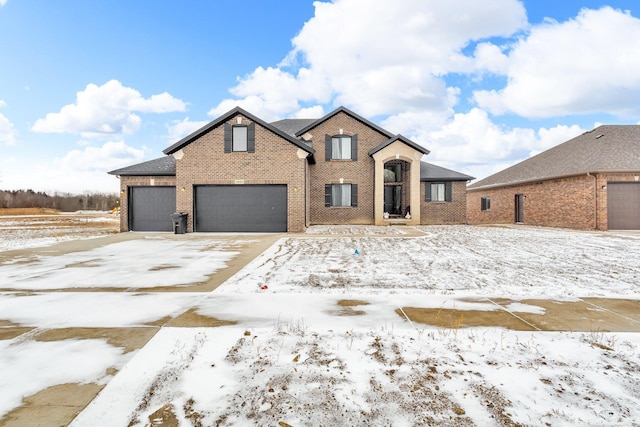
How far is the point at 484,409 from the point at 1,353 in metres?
4.53

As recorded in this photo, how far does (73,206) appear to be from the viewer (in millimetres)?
58625

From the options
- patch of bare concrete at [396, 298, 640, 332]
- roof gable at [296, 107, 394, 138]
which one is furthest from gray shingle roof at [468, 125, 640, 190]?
patch of bare concrete at [396, 298, 640, 332]

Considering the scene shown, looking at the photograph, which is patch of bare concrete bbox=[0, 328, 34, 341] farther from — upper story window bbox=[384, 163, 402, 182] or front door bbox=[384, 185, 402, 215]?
upper story window bbox=[384, 163, 402, 182]

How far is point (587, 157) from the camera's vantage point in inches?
787

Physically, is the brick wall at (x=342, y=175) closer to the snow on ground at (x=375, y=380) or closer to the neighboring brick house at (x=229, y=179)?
the neighboring brick house at (x=229, y=179)

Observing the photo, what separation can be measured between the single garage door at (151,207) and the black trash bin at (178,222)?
167cm

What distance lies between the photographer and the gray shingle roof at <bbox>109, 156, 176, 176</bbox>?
17766mm

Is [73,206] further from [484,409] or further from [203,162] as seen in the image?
[484,409]

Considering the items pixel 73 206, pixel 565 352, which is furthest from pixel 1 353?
pixel 73 206

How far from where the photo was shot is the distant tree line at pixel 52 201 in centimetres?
5494

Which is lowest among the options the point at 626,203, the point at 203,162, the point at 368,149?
the point at 626,203

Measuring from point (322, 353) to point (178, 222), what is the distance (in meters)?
14.8

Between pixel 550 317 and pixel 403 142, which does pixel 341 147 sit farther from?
pixel 550 317

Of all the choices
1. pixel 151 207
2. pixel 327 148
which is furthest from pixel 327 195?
pixel 151 207
